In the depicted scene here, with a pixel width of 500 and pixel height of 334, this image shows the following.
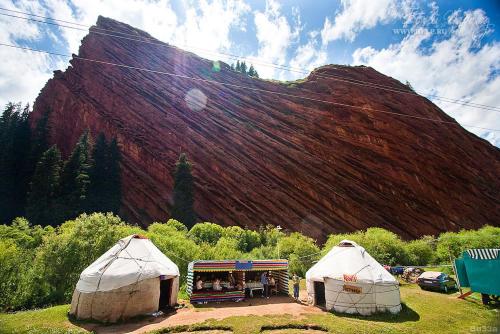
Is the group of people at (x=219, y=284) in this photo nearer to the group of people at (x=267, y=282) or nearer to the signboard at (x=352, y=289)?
the group of people at (x=267, y=282)

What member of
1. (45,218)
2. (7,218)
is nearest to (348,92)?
(45,218)

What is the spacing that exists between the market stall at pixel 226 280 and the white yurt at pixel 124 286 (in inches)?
55.2

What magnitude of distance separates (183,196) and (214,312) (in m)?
25.1

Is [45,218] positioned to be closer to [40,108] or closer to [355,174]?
[40,108]

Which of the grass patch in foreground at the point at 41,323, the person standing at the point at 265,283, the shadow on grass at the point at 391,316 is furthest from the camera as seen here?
the person standing at the point at 265,283

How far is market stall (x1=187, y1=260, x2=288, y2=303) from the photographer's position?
54.9 feet

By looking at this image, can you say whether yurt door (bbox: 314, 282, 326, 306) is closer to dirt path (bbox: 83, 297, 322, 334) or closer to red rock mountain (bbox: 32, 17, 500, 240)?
dirt path (bbox: 83, 297, 322, 334)

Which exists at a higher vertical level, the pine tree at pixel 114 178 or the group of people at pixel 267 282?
the pine tree at pixel 114 178

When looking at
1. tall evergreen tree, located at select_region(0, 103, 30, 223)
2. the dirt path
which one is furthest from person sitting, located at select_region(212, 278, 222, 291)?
tall evergreen tree, located at select_region(0, 103, 30, 223)

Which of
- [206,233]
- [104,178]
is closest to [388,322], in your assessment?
[206,233]

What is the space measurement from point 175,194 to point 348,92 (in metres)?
33.4

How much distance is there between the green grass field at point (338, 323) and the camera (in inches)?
444

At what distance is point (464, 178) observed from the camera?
150ft

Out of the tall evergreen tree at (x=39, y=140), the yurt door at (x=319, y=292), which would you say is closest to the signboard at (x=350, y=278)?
the yurt door at (x=319, y=292)
